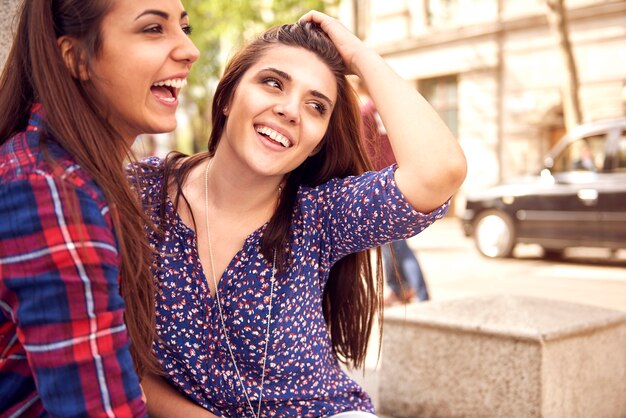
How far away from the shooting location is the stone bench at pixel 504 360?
3.05m

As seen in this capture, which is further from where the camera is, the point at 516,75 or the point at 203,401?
the point at 516,75

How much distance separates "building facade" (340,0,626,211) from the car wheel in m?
6.38

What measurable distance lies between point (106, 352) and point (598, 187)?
9423 millimetres

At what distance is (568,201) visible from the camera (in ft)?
33.2

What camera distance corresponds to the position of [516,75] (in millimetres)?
18906

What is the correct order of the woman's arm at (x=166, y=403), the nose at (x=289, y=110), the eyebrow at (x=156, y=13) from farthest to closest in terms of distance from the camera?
1. the nose at (x=289, y=110)
2. the woman's arm at (x=166, y=403)
3. the eyebrow at (x=156, y=13)

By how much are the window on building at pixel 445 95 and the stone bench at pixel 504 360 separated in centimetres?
1772

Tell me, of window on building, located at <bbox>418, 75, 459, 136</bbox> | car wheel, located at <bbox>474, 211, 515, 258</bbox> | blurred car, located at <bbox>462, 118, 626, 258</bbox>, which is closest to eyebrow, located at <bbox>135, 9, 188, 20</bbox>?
blurred car, located at <bbox>462, 118, 626, 258</bbox>

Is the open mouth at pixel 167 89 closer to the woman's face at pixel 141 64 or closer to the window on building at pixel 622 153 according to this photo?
the woman's face at pixel 141 64

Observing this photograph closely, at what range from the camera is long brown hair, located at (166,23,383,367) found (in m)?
2.27

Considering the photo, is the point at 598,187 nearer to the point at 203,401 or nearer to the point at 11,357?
the point at 203,401

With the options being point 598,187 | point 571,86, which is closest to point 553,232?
point 598,187

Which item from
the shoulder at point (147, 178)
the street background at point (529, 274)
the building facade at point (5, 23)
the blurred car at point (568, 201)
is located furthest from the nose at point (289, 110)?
the blurred car at point (568, 201)

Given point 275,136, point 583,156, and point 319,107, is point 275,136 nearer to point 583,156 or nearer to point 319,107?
point 319,107
